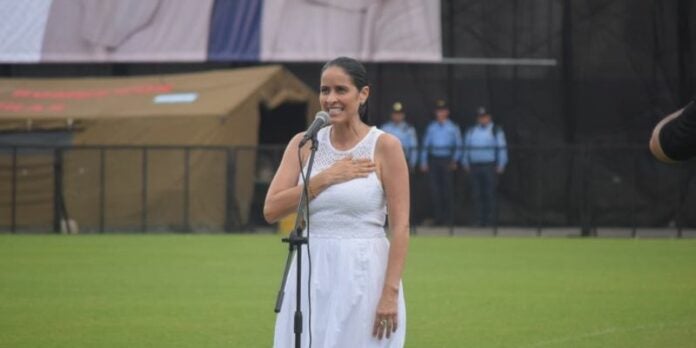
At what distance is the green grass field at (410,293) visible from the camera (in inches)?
511

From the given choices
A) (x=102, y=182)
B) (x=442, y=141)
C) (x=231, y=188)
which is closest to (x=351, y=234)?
(x=231, y=188)

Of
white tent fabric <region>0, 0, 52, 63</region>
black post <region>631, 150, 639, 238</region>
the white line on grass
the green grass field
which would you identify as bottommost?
the green grass field

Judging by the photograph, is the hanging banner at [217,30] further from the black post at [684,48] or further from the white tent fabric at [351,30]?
the black post at [684,48]

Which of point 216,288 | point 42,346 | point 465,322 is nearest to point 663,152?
point 42,346

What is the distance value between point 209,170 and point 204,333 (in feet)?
49.1

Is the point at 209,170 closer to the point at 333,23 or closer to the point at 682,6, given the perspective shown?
the point at 333,23

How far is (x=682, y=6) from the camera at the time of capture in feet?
99.4

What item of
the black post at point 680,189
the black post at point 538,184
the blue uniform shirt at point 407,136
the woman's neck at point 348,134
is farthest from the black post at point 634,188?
the woman's neck at point 348,134

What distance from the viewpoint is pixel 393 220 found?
23.4ft

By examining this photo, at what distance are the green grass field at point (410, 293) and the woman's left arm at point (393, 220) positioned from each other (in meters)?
5.40

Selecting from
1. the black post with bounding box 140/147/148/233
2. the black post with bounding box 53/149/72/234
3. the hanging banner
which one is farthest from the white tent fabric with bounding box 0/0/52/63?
the black post with bounding box 140/147/148/233

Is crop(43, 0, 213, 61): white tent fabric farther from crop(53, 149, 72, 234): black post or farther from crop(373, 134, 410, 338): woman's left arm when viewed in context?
crop(373, 134, 410, 338): woman's left arm

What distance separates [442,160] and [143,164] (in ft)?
17.8

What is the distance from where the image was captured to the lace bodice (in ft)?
23.6
